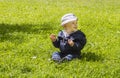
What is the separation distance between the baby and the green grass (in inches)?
7.7

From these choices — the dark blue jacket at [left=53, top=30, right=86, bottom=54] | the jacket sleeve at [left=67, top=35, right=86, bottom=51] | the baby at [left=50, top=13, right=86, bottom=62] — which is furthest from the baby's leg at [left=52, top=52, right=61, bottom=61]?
the jacket sleeve at [left=67, top=35, right=86, bottom=51]

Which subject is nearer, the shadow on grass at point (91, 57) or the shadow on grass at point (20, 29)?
the shadow on grass at point (91, 57)

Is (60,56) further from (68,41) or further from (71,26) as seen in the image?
(71,26)

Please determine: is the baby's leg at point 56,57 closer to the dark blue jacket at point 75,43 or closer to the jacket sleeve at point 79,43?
the dark blue jacket at point 75,43

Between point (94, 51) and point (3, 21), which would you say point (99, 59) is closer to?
point (94, 51)

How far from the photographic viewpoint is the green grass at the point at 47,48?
22.9ft

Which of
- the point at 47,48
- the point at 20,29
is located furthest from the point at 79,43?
the point at 20,29

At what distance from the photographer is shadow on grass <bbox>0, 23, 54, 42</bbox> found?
33.3 feet

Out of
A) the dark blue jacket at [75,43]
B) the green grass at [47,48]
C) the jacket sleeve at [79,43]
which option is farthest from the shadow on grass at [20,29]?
the jacket sleeve at [79,43]

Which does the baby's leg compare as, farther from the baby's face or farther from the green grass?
the baby's face

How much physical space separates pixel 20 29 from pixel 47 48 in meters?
2.62

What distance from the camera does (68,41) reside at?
760cm

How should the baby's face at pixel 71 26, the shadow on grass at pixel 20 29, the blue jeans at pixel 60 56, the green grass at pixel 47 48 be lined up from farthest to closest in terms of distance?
the shadow on grass at pixel 20 29
the baby's face at pixel 71 26
the blue jeans at pixel 60 56
the green grass at pixel 47 48

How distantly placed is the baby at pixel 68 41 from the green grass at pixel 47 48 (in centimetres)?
20
